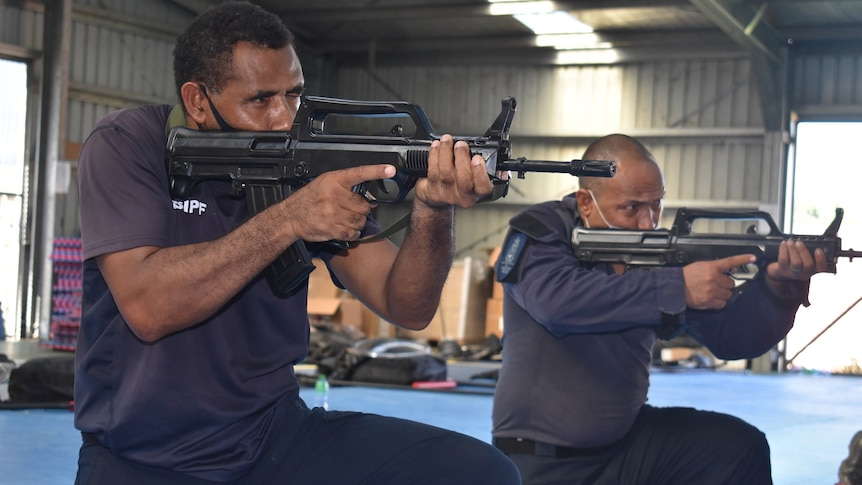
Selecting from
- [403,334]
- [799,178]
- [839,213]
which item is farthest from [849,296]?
[839,213]

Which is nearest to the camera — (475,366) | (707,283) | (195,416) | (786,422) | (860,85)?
(195,416)

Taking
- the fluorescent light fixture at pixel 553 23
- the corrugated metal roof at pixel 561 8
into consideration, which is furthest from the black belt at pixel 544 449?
the fluorescent light fixture at pixel 553 23

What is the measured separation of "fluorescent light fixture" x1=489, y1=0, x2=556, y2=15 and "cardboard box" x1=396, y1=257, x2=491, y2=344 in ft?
13.6

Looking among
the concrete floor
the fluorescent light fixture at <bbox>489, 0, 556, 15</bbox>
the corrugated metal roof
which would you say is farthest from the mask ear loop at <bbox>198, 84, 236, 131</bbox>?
the fluorescent light fixture at <bbox>489, 0, 556, 15</bbox>

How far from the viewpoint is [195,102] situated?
276cm

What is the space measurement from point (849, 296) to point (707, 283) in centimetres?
1448

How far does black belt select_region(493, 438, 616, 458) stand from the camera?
11.2 feet

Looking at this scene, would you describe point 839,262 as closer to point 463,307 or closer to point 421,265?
point 463,307

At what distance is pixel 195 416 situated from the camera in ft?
7.87

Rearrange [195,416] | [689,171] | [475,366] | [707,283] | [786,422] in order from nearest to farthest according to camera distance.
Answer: [195,416] → [707,283] → [786,422] → [475,366] → [689,171]

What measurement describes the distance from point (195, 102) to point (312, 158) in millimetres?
Answer: 458

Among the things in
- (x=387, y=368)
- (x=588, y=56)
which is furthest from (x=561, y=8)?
(x=387, y=368)

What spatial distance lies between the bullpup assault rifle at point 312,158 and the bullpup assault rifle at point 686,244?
1.41m

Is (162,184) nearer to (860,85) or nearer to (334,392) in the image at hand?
(334,392)
